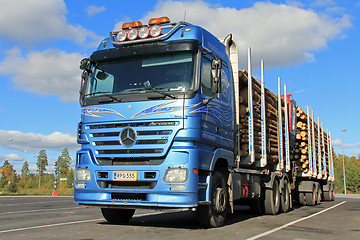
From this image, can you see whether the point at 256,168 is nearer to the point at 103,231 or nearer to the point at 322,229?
the point at 322,229

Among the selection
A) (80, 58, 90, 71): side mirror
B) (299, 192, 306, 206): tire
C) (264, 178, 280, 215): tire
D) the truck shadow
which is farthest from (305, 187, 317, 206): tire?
(80, 58, 90, 71): side mirror

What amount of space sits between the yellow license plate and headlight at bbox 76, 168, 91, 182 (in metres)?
0.57

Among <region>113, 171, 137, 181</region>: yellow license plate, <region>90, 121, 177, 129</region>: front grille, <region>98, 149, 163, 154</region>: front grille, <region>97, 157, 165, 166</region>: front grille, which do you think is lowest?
<region>113, 171, 137, 181</region>: yellow license plate

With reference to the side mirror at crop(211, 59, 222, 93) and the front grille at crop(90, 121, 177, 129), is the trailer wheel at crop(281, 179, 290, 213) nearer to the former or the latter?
the side mirror at crop(211, 59, 222, 93)

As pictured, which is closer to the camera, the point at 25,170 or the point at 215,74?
the point at 215,74

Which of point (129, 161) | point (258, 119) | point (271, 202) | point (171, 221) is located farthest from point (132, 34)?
point (271, 202)

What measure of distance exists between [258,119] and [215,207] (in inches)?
157

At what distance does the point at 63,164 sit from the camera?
140 metres

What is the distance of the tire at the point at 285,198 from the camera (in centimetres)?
1168

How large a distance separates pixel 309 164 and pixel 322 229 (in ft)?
27.8

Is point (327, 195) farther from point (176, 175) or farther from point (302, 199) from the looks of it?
point (176, 175)

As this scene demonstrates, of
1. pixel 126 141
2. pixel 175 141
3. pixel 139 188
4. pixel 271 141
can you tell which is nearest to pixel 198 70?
pixel 175 141

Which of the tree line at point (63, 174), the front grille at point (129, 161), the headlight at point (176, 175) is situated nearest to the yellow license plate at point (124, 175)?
the front grille at point (129, 161)

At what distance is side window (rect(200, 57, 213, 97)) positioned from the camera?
271 inches
